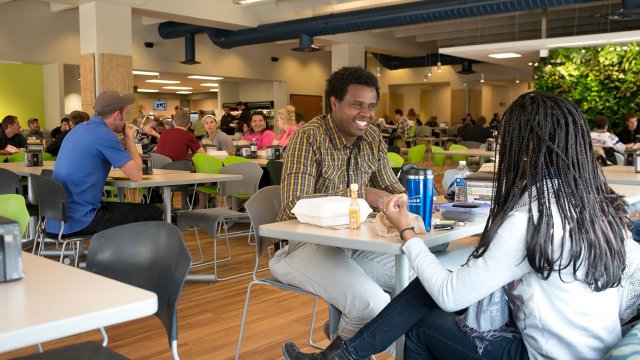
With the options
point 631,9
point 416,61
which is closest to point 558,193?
point 631,9

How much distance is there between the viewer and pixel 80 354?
1.78m

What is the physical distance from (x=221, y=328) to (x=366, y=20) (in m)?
8.51

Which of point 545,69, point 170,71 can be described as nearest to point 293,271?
point 545,69

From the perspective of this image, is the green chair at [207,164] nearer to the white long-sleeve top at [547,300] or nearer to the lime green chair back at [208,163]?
the lime green chair back at [208,163]

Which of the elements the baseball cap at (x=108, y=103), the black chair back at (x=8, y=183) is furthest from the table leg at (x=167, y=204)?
the black chair back at (x=8, y=183)

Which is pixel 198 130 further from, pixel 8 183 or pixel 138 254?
pixel 138 254

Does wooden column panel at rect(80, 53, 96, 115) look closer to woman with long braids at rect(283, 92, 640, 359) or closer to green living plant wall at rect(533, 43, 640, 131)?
green living plant wall at rect(533, 43, 640, 131)

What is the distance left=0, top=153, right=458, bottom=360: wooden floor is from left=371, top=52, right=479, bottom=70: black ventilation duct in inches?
540

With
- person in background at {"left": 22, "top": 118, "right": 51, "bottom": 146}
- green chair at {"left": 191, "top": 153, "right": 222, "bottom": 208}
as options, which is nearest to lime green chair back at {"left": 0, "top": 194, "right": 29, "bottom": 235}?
A: green chair at {"left": 191, "top": 153, "right": 222, "bottom": 208}

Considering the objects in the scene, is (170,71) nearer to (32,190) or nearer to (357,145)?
(32,190)

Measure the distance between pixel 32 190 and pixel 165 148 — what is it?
2379mm

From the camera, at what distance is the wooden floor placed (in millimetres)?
3172

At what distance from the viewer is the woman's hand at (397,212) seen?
193 cm

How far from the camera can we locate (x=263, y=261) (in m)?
5.27
